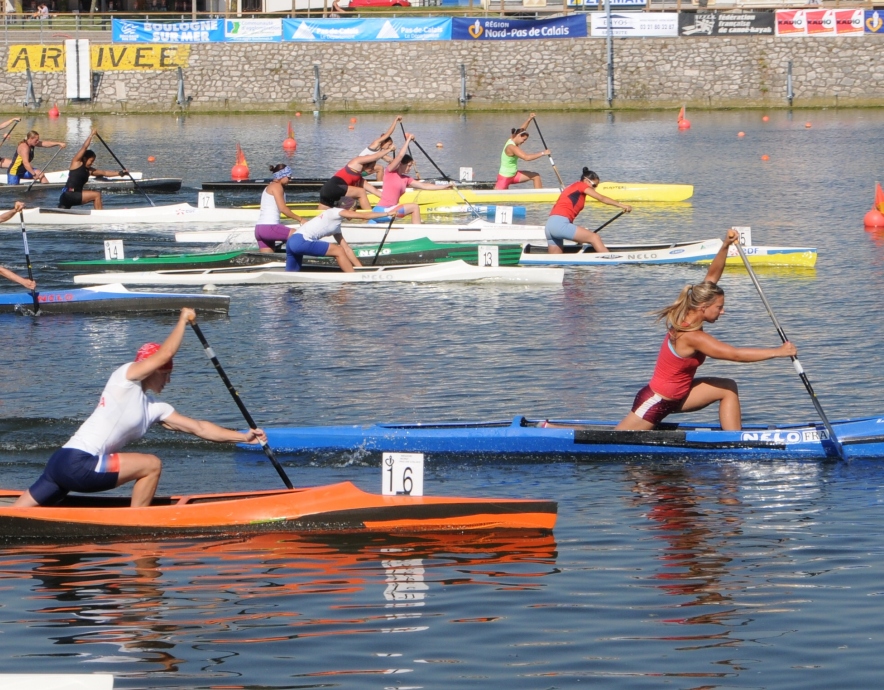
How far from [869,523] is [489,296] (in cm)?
905

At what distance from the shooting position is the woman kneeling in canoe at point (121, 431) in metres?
8.15

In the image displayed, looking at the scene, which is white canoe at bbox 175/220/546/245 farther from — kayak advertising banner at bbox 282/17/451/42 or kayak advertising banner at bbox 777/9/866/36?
kayak advertising banner at bbox 777/9/866/36

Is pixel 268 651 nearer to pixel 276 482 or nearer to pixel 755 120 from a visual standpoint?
pixel 276 482

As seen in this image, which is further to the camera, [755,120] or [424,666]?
[755,120]

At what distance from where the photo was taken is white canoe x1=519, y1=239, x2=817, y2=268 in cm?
1892

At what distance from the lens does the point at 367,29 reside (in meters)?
46.0

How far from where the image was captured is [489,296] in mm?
17562

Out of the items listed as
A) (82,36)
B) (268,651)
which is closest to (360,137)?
(82,36)

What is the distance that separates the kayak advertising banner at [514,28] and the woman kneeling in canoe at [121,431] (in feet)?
127

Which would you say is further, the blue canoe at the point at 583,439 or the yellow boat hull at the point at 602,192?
the yellow boat hull at the point at 602,192

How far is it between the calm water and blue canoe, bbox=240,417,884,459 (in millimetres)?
147

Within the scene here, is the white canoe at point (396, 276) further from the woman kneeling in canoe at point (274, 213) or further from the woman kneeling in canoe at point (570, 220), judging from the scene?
the woman kneeling in canoe at point (570, 220)

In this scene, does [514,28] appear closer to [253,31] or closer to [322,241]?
[253,31]

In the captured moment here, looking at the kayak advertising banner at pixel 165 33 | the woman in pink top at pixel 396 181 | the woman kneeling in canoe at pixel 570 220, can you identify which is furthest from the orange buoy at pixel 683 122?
the woman kneeling in canoe at pixel 570 220
